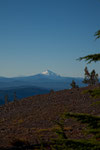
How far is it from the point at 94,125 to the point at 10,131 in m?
19.6

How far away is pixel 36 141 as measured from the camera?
17.0 meters

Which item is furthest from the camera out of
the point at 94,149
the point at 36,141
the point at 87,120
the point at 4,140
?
the point at 4,140

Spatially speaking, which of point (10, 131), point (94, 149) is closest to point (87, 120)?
point (94, 149)

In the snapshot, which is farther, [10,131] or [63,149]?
[10,131]

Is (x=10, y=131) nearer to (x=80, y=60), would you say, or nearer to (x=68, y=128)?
(x=68, y=128)

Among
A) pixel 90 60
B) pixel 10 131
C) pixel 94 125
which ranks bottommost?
pixel 10 131

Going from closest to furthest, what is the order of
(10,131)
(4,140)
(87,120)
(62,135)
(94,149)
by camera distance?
(94,149)
(87,120)
(62,135)
(4,140)
(10,131)

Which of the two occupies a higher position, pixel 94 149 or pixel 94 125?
pixel 94 125

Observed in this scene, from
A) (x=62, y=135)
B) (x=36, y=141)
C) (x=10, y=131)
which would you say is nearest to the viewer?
(x=62, y=135)

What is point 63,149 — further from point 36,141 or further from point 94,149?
point 36,141

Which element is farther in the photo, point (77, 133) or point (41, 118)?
point (41, 118)

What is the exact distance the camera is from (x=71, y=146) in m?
4.15

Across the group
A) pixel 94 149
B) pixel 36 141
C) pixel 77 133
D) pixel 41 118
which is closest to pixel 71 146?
pixel 94 149

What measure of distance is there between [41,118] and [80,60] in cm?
2420
